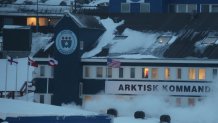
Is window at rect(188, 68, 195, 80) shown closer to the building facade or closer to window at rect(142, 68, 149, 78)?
window at rect(142, 68, 149, 78)

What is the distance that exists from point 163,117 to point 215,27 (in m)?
17.3

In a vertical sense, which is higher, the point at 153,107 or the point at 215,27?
the point at 215,27

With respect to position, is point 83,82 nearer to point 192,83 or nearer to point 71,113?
point 192,83

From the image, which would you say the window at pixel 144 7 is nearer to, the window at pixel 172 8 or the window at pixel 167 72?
the window at pixel 172 8

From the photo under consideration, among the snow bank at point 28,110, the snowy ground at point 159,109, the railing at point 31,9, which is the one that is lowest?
the snowy ground at point 159,109

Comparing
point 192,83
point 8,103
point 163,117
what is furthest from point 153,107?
point 8,103

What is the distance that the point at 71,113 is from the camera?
43.9m

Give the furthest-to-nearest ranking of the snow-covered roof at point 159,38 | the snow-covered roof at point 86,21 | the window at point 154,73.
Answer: the snow-covered roof at point 86,21 → the snow-covered roof at point 159,38 → the window at point 154,73

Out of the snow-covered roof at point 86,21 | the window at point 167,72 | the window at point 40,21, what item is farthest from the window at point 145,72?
the window at point 40,21

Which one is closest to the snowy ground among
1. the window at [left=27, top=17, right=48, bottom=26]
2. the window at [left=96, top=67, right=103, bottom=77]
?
the window at [left=96, top=67, right=103, bottom=77]

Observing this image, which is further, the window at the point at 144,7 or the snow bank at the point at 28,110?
the window at the point at 144,7

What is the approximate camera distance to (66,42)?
2928 inches

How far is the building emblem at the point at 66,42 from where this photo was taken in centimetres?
7425

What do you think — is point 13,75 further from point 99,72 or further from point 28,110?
point 28,110
